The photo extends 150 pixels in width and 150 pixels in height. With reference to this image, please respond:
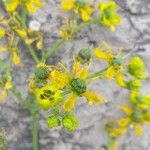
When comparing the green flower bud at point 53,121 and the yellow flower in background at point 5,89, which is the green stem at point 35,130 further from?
the green flower bud at point 53,121

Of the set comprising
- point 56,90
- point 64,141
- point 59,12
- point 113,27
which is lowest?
point 56,90

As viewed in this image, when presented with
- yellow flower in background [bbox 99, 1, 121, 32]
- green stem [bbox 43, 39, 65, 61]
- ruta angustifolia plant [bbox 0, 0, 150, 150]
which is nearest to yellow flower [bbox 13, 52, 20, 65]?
ruta angustifolia plant [bbox 0, 0, 150, 150]

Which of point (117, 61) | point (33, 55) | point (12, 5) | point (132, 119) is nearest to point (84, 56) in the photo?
point (117, 61)

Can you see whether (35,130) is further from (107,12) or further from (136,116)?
(107,12)

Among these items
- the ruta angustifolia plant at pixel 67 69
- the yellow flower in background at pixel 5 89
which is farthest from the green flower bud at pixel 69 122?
the yellow flower in background at pixel 5 89

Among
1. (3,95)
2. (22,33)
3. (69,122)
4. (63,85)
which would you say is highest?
(22,33)

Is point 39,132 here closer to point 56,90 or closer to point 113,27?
point 113,27

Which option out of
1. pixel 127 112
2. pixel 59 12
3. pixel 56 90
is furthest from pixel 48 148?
pixel 56 90

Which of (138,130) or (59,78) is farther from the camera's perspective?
(138,130)
